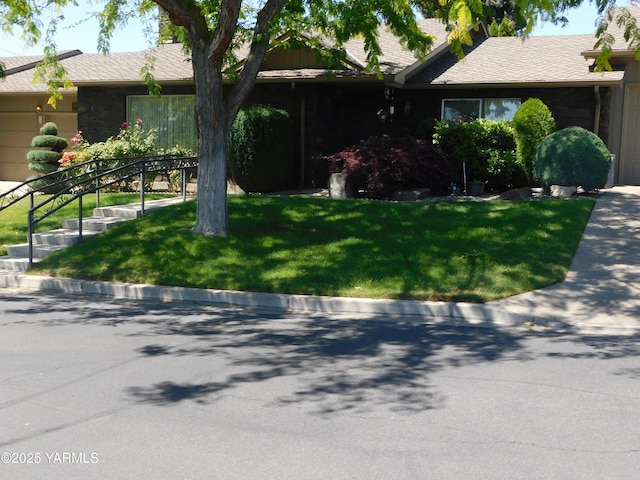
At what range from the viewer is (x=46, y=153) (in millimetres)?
24000

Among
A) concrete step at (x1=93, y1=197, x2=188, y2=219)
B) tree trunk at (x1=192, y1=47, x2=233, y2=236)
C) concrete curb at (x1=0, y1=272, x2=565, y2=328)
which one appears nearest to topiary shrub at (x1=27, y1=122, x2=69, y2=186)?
concrete step at (x1=93, y1=197, x2=188, y2=219)

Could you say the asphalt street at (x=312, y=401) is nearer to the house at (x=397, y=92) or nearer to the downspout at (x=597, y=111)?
the house at (x=397, y=92)

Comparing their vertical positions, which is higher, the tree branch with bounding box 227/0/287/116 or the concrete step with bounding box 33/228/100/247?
the tree branch with bounding box 227/0/287/116

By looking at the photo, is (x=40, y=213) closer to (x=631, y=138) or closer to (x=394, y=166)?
(x=394, y=166)

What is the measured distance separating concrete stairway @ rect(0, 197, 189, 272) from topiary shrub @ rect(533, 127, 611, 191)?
8142 mm

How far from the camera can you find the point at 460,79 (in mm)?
20766

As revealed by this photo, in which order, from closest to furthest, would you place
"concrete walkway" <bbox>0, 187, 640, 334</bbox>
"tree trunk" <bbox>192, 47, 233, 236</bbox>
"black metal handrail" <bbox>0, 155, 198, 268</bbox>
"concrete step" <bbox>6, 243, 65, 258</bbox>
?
"concrete walkway" <bbox>0, 187, 640, 334</bbox> → "tree trunk" <bbox>192, 47, 233, 236</bbox> → "black metal handrail" <bbox>0, 155, 198, 268</bbox> → "concrete step" <bbox>6, 243, 65, 258</bbox>

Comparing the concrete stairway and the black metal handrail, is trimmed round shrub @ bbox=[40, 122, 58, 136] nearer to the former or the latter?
the black metal handrail

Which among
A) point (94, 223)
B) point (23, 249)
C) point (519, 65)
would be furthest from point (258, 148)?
point (519, 65)

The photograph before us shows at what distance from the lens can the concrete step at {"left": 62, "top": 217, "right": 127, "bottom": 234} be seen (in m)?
15.0

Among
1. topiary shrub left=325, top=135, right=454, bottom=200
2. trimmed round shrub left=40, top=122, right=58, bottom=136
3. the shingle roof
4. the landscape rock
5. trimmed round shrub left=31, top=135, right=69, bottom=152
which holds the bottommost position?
the landscape rock

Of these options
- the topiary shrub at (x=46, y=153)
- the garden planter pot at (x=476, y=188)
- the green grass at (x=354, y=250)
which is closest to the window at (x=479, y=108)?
the garden planter pot at (x=476, y=188)

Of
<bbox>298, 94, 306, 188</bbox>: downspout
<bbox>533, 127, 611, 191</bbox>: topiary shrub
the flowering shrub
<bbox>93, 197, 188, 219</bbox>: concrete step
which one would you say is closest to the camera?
<bbox>93, 197, 188, 219</bbox>: concrete step

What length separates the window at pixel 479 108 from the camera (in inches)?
830
